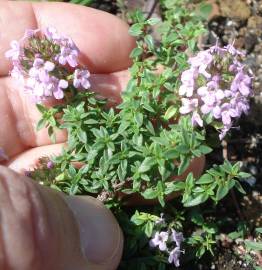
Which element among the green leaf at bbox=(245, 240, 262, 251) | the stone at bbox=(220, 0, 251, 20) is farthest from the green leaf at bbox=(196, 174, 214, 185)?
the stone at bbox=(220, 0, 251, 20)

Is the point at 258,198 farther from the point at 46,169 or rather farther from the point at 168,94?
the point at 46,169

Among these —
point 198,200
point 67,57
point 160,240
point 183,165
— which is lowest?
point 160,240

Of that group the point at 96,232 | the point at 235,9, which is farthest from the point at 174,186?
the point at 235,9

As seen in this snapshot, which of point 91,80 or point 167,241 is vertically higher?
point 91,80

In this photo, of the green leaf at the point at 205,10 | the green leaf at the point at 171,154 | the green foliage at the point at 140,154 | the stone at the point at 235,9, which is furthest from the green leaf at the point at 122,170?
the stone at the point at 235,9

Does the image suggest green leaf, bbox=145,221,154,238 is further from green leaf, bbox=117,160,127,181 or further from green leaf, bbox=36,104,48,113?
green leaf, bbox=36,104,48,113

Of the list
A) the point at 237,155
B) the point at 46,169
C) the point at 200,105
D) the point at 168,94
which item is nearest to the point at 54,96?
the point at 46,169

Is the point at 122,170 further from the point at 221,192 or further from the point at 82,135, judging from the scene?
the point at 221,192
